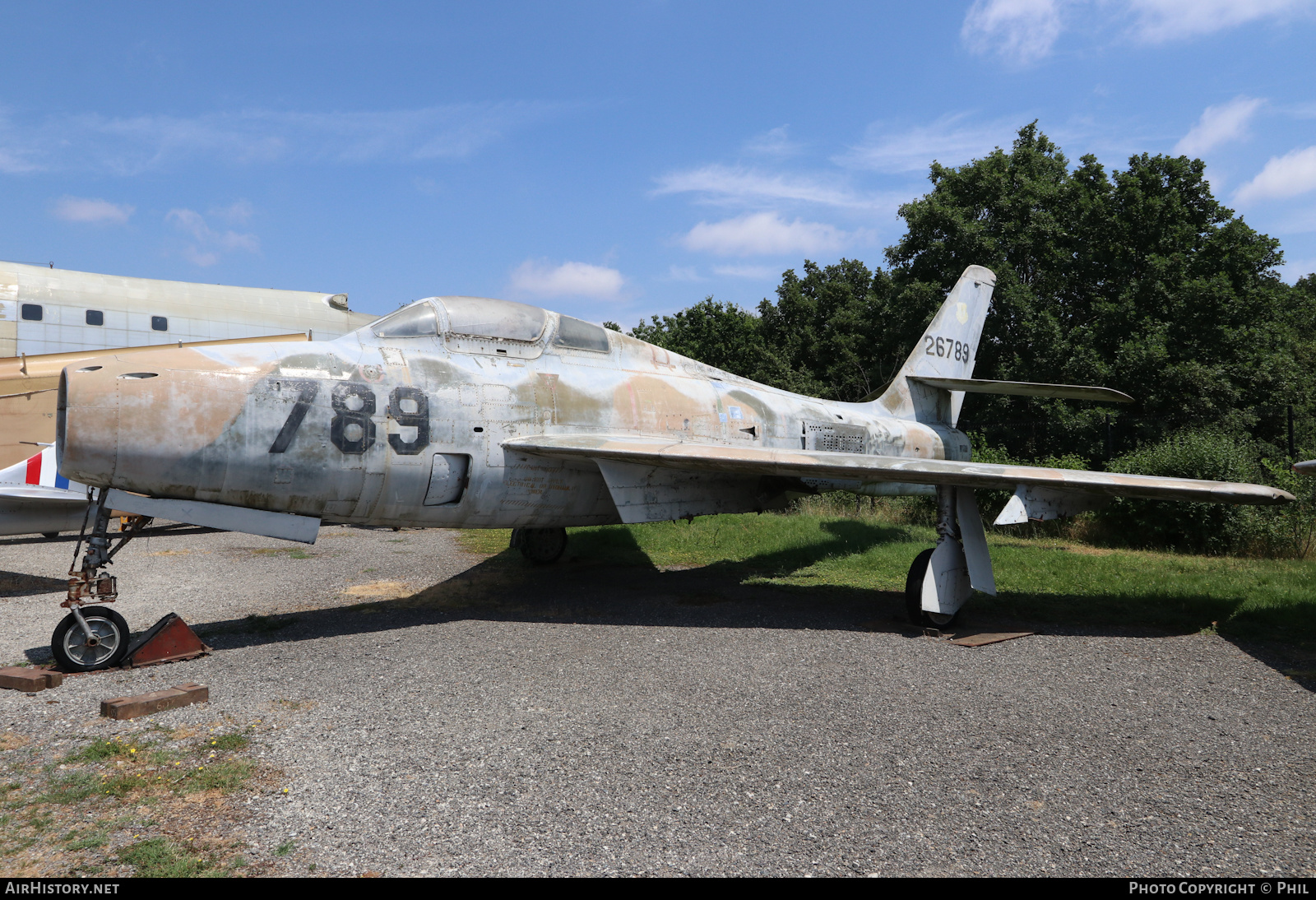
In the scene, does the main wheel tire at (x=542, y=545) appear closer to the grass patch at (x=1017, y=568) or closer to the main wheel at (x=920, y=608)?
the grass patch at (x=1017, y=568)

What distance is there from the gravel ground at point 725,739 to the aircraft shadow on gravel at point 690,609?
9cm

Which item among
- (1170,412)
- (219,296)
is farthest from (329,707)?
(1170,412)

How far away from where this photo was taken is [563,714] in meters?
5.23

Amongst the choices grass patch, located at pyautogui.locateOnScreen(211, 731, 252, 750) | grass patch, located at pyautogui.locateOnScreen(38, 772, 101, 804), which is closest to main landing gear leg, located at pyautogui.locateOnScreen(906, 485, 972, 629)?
grass patch, located at pyautogui.locateOnScreen(211, 731, 252, 750)

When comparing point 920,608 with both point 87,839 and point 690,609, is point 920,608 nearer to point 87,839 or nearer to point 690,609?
point 690,609

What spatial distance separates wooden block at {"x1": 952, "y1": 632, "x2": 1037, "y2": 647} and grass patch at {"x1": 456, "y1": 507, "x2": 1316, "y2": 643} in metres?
1.04

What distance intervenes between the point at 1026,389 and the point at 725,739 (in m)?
8.67

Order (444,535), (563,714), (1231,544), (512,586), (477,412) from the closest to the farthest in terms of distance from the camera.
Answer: (563,714) < (477,412) < (512,586) < (1231,544) < (444,535)

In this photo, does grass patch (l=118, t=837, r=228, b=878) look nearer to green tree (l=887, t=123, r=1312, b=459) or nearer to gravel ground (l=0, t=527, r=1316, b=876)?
gravel ground (l=0, t=527, r=1316, b=876)

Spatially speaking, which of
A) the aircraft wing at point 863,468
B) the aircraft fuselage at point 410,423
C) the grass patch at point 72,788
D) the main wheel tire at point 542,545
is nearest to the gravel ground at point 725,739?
the grass patch at point 72,788

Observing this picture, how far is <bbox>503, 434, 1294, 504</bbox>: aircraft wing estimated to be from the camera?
24.1 ft

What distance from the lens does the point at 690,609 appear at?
895cm
